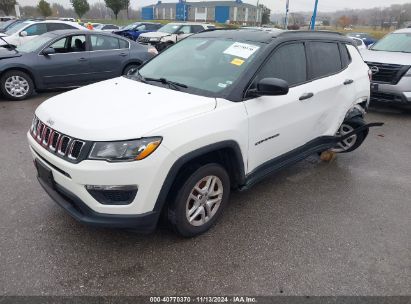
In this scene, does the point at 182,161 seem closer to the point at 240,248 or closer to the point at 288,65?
the point at 240,248

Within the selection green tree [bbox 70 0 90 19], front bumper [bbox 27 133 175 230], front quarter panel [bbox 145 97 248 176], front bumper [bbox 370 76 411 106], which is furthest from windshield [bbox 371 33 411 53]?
green tree [bbox 70 0 90 19]

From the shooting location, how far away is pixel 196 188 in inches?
113

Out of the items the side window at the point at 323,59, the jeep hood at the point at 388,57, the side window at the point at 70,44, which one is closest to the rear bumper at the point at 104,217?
the side window at the point at 323,59

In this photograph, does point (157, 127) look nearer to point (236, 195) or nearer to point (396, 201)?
point (236, 195)

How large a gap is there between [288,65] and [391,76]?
491 cm

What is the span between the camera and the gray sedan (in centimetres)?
743

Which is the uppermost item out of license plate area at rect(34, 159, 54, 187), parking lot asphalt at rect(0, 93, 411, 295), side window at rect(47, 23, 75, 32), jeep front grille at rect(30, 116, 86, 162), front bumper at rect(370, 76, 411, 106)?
side window at rect(47, 23, 75, 32)

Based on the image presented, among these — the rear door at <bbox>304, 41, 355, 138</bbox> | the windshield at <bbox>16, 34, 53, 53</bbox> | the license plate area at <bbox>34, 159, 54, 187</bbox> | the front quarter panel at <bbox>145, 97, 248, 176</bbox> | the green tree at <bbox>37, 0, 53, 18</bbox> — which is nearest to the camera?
the front quarter panel at <bbox>145, 97, 248, 176</bbox>

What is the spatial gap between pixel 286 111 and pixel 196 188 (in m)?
1.25

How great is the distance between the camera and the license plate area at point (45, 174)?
8.91 feet

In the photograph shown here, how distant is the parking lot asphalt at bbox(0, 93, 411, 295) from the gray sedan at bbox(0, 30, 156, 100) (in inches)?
160

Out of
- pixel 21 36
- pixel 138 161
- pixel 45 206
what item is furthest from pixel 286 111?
pixel 21 36

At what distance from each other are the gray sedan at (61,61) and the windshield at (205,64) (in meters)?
4.70

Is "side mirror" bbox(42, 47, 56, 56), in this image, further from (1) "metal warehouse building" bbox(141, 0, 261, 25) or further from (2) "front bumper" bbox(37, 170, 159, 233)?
(1) "metal warehouse building" bbox(141, 0, 261, 25)
